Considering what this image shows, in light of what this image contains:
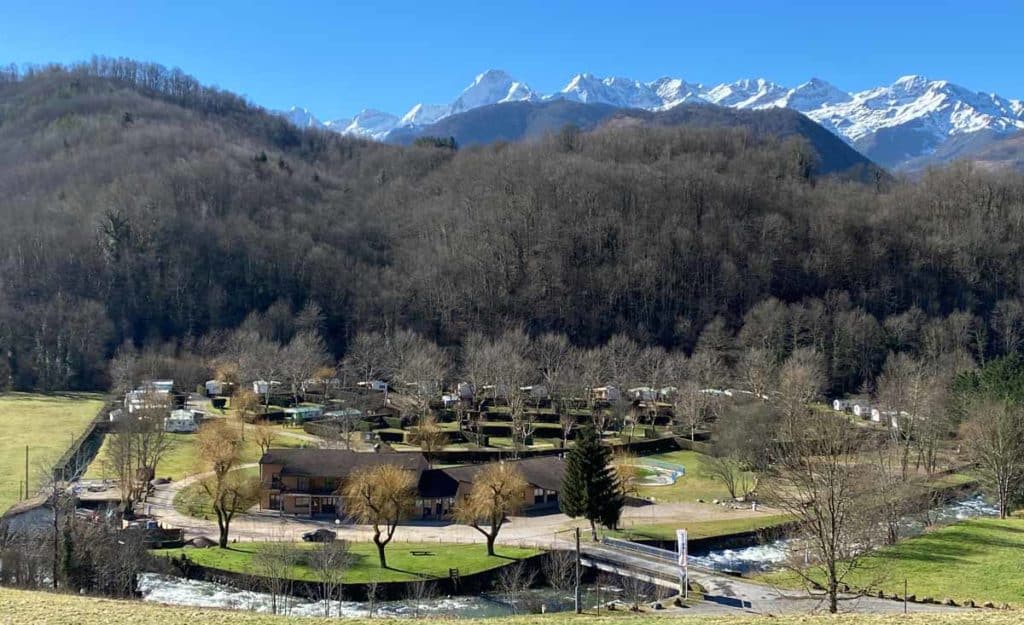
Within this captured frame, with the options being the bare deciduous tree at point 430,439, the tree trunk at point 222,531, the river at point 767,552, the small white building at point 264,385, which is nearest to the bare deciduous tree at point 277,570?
the tree trunk at point 222,531

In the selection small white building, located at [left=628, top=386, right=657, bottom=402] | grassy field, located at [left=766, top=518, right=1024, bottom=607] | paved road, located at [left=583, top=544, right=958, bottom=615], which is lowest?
paved road, located at [left=583, top=544, right=958, bottom=615]

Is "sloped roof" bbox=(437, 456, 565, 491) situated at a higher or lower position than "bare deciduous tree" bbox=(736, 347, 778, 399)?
lower

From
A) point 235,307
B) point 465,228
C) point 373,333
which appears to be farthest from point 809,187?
point 235,307

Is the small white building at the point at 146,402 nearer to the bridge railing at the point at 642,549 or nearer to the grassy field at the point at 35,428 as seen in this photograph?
the grassy field at the point at 35,428

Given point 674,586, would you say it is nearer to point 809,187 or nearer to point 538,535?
point 538,535

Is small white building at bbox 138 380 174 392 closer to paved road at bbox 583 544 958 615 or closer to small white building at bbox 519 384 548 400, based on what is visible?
small white building at bbox 519 384 548 400

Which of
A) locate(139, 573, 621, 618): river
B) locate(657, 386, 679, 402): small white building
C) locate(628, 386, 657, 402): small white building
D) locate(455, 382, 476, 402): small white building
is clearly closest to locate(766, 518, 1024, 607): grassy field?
locate(139, 573, 621, 618): river

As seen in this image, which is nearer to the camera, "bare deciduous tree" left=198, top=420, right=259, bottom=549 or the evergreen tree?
"bare deciduous tree" left=198, top=420, right=259, bottom=549
